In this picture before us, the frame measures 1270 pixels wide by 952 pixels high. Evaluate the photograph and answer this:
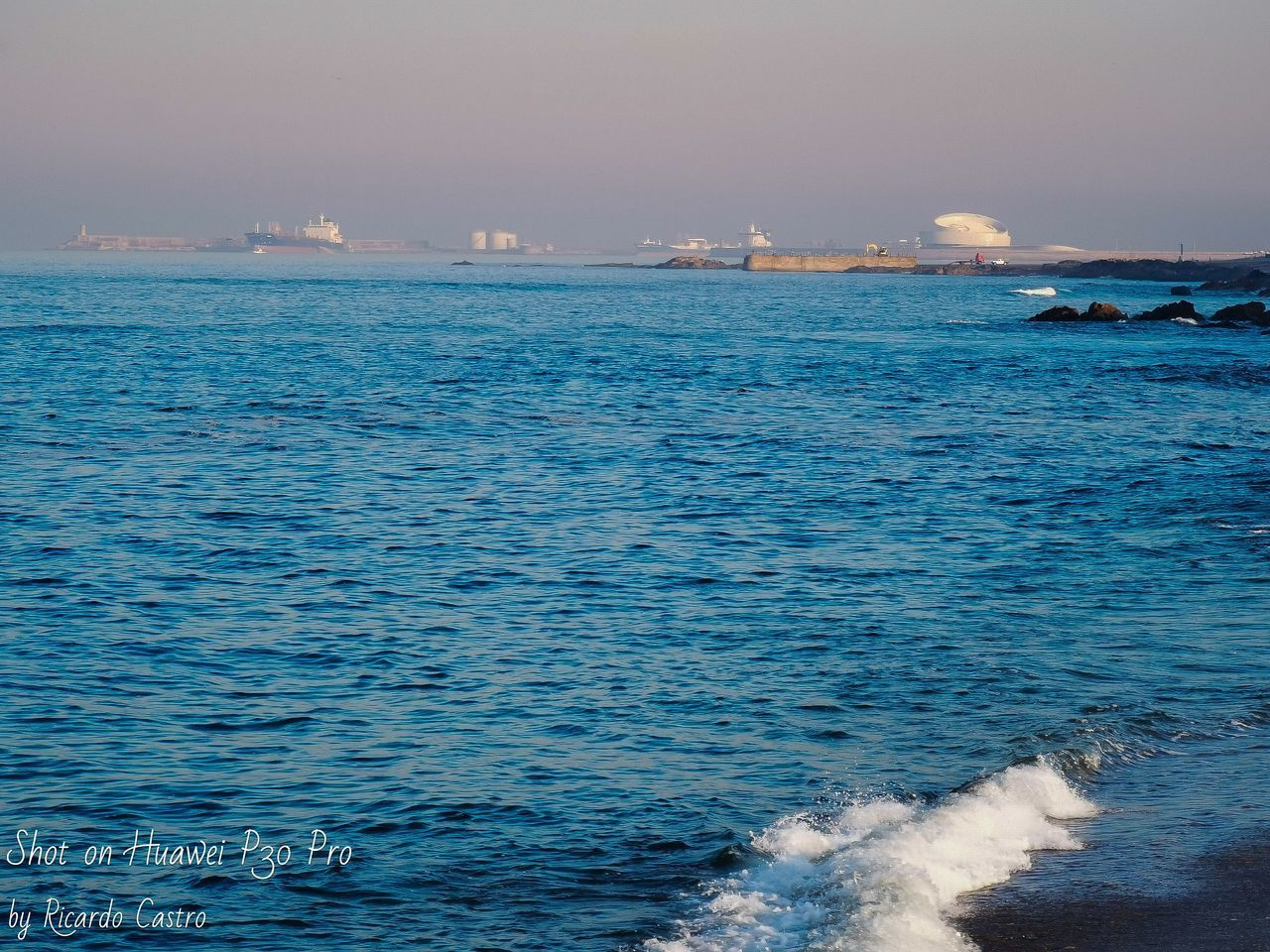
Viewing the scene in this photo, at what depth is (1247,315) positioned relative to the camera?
6531 centimetres

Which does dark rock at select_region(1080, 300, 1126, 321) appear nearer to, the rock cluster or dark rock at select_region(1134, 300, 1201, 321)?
the rock cluster

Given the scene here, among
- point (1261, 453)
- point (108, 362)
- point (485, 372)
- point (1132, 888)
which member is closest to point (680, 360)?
point (485, 372)

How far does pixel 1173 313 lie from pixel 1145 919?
6715cm

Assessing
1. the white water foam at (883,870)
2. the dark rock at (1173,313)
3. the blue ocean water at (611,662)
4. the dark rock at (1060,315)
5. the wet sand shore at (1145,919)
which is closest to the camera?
the wet sand shore at (1145,919)

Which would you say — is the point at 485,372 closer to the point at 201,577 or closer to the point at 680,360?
the point at 680,360

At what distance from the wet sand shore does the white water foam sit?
240mm

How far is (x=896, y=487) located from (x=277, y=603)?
10.8 m

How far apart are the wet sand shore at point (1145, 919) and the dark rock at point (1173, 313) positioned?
6554 centimetres

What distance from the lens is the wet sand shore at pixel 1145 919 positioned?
6285mm

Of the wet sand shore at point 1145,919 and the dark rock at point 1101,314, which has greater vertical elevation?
the dark rock at point 1101,314

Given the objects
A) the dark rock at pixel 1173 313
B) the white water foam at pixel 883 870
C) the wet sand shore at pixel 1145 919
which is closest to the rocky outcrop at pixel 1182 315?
the dark rock at pixel 1173 313

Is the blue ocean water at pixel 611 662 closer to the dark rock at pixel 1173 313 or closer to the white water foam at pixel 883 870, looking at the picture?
the white water foam at pixel 883 870

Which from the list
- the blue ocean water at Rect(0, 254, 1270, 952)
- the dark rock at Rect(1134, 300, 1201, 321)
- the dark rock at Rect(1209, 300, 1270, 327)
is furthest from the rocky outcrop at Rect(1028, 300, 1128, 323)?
the blue ocean water at Rect(0, 254, 1270, 952)

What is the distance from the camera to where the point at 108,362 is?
133 ft
